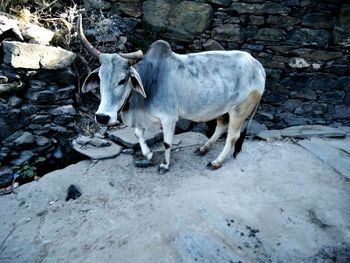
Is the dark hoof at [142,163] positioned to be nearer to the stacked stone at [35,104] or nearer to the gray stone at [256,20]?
the stacked stone at [35,104]

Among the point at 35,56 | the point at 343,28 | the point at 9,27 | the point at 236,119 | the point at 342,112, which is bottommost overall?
the point at 342,112

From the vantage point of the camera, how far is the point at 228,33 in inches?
219

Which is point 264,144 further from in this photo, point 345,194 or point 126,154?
point 126,154

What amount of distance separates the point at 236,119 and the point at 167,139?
0.92 meters

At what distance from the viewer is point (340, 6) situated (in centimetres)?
Answer: 509

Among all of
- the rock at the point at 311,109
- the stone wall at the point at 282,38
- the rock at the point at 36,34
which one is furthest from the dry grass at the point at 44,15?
the rock at the point at 311,109

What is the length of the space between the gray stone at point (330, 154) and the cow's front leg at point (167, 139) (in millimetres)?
2092

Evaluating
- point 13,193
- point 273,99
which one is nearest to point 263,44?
point 273,99

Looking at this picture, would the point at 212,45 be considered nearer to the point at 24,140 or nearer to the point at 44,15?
the point at 44,15

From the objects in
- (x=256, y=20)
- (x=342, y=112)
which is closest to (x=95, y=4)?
(x=256, y=20)

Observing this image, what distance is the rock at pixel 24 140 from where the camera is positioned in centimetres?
438

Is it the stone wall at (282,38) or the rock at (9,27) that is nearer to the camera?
the rock at (9,27)

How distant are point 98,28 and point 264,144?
3341mm

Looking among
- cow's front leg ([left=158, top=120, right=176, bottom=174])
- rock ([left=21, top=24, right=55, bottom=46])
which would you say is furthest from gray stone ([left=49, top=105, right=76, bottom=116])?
cow's front leg ([left=158, top=120, right=176, bottom=174])
